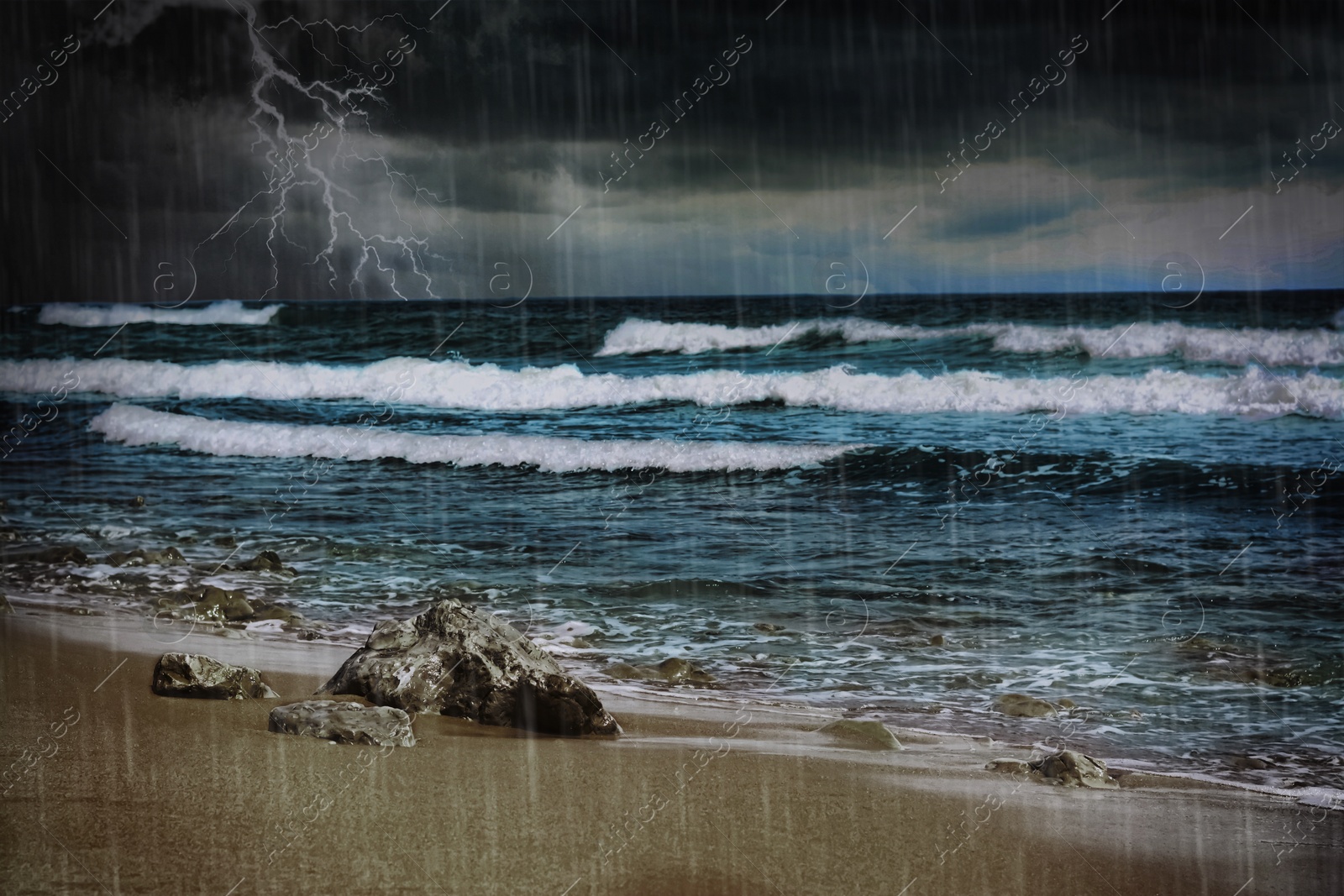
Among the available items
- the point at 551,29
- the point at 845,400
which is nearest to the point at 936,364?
the point at 845,400

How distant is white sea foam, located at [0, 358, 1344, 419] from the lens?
10789 millimetres

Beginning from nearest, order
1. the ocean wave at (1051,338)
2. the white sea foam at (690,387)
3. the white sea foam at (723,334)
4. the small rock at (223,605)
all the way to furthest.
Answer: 1. the small rock at (223,605)
2. the white sea foam at (690,387)
3. the ocean wave at (1051,338)
4. the white sea foam at (723,334)

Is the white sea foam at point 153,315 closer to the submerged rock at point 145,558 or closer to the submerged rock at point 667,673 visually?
the submerged rock at point 145,558

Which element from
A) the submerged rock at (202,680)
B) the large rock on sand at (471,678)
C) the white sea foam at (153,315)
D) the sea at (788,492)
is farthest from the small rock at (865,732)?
the white sea foam at (153,315)

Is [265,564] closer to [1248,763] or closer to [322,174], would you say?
[1248,763]


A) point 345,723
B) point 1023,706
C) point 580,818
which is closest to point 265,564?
point 345,723

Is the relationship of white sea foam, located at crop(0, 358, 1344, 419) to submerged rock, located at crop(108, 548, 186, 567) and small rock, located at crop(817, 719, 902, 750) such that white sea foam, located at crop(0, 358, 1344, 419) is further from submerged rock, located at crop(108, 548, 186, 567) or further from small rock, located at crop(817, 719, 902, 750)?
small rock, located at crop(817, 719, 902, 750)

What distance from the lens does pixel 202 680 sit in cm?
273

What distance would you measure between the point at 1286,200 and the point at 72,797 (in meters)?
13.7

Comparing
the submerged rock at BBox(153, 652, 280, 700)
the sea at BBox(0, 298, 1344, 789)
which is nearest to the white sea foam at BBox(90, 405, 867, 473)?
the sea at BBox(0, 298, 1344, 789)

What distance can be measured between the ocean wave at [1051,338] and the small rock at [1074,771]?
11.2 meters

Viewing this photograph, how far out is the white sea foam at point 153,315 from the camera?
642 inches

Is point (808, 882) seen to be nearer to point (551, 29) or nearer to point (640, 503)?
point (640, 503)

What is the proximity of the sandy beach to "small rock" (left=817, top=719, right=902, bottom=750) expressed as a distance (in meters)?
0.05
